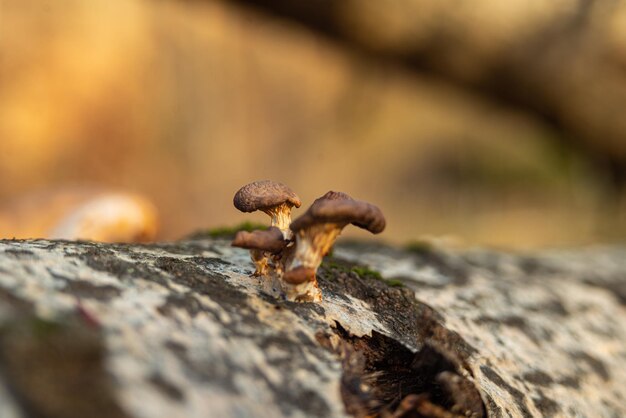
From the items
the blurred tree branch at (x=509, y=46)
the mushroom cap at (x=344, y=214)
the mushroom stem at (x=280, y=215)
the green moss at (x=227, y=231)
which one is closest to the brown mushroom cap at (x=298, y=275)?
the mushroom cap at (x=344, y=214)

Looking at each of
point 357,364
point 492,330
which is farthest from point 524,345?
point 357,364

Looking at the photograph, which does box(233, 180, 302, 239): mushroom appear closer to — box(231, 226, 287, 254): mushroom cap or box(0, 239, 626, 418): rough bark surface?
box(231, 226, 287, 254): mushroom cap

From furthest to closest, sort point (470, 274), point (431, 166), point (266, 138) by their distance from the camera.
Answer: point (431, 166) < point (266, 138) < point (470, 274)

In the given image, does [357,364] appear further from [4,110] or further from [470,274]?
[4,110]

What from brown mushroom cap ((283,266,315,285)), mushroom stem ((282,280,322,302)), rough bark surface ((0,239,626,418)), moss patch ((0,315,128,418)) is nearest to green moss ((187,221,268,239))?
rough bark surface ((0,239,626,418))

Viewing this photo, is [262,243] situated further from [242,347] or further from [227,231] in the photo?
[227,231]

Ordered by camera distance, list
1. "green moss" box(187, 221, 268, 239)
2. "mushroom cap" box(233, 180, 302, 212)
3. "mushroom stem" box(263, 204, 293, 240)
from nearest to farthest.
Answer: "mushroom cap" box(233, 180, 302, 212)
"mushroom stem" box(263, 204, 293, 240)
"green moss" box(187, 221, 268, 239)
